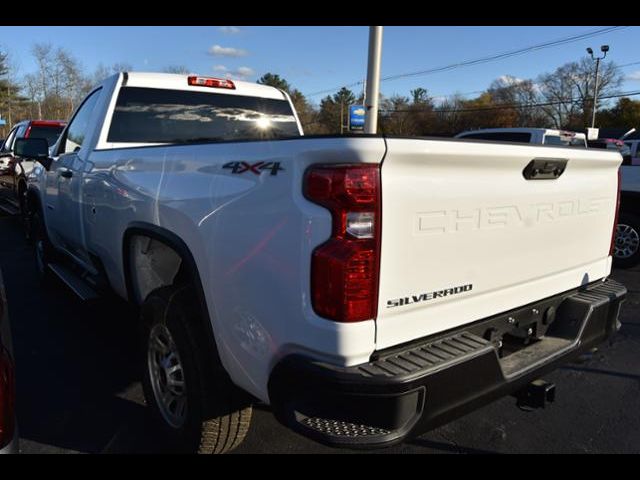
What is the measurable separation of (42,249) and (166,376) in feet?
12.0

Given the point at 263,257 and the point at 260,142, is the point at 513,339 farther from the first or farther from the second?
the point at 260,142

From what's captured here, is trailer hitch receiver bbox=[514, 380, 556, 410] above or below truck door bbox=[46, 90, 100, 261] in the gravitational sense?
below

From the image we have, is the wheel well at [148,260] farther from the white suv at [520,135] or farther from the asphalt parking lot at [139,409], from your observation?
the white suv at [520,135]

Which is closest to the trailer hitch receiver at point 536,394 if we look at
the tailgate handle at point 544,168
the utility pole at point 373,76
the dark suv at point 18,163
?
the tailgate handle at point 544,168

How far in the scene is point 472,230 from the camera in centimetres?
206

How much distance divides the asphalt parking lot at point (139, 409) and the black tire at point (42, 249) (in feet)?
3.02

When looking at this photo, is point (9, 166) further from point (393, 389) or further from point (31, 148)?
point (393, 389)

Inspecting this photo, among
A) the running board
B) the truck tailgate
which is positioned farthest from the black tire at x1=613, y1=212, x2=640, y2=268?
the running board

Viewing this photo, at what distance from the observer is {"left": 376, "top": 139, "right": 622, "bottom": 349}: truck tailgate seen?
183cm

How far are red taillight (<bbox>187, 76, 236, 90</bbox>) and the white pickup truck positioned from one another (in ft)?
4.86

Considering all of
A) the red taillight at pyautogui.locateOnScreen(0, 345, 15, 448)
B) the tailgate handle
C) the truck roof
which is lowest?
the red taillight at pyautogui.locateOnScreen(0, 345, 15, 448)

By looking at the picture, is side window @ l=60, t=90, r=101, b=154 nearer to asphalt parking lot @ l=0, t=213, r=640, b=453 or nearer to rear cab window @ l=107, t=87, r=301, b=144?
rear cab window @ l=107, t=87, r=301, b=144

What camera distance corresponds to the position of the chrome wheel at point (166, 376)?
8.54 ft

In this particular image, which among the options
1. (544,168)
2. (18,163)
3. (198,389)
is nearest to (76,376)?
(198,389)
